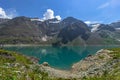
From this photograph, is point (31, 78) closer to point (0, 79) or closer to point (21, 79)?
point (21, 79)

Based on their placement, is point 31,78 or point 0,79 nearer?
point 0,79

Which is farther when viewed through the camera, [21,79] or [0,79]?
[21,79]

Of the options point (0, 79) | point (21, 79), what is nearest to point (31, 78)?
point (21, 79)

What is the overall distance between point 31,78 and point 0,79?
3.72 meters

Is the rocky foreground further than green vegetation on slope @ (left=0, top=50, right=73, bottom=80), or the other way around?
the rocky foreground

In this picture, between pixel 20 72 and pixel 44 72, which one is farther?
pixel 44 72

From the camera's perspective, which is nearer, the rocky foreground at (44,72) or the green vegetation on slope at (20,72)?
the green vegetation on slope at (20,72)

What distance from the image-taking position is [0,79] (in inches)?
598

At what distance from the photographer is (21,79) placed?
17516 millimetres

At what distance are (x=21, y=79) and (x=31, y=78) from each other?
1.18 metres

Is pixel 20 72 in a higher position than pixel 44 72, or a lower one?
lower

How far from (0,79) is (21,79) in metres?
2.56

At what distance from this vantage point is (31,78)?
1852 centimetres
